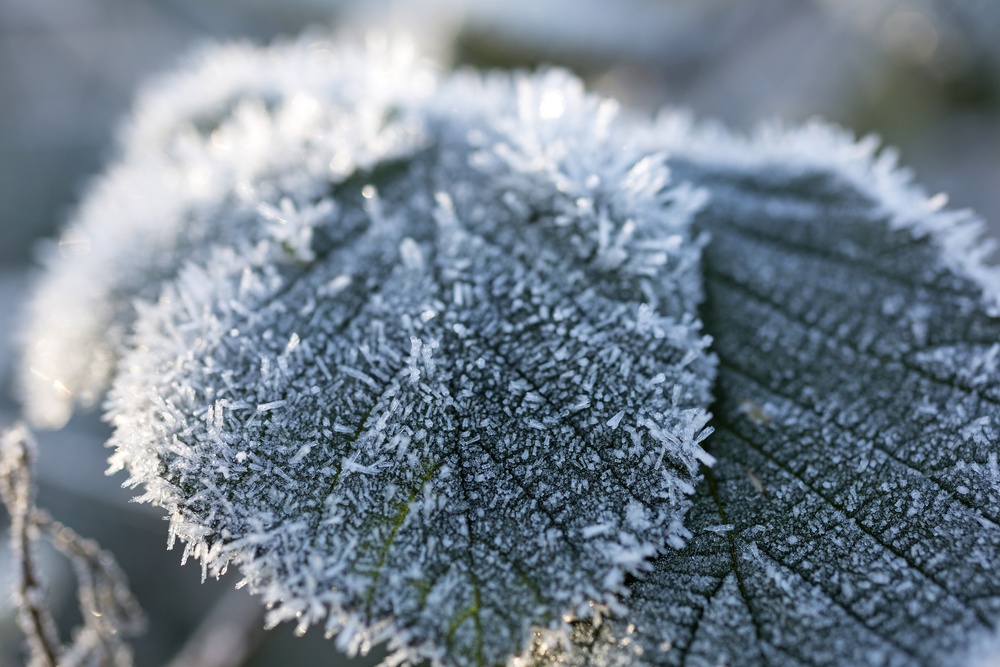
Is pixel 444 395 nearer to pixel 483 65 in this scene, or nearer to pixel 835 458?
pixel 835 458

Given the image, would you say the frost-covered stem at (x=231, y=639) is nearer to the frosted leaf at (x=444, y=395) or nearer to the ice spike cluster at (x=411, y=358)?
the ice spike cluster at (x=411, y=358)

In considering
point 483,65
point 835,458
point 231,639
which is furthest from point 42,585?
point 483,65

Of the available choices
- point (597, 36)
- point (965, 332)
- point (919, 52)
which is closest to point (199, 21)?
point (597, 36)

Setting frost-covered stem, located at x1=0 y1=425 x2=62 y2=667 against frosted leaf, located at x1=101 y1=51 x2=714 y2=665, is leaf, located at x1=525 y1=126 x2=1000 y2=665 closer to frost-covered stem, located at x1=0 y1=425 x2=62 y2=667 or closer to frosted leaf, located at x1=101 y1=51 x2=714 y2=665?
frosted leaf, located at x1=101 y1=51 x2=714 y2=665

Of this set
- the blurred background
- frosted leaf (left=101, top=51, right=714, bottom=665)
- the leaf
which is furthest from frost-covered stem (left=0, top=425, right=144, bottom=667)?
the blurred background

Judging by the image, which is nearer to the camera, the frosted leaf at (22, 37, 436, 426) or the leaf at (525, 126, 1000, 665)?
the leaf at (525, 126, 1000, 665)

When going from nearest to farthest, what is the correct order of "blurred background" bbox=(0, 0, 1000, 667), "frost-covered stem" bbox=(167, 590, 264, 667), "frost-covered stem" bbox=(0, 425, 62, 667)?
"frost-covered stem" bbox=(0, 425, 62, 667)
"frost-covered stem" bbox=(167, 590, 264, 667)
"blurred background" bbox=(0, 0, 1000, 667)

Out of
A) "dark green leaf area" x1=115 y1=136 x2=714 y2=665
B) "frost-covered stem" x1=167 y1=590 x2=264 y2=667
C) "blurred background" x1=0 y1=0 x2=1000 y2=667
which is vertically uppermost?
"blurred background" x1=0 y1=0 x2=1000 y2=667

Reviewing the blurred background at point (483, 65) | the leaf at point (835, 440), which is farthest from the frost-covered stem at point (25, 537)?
the blurred background at point (483, 65)
